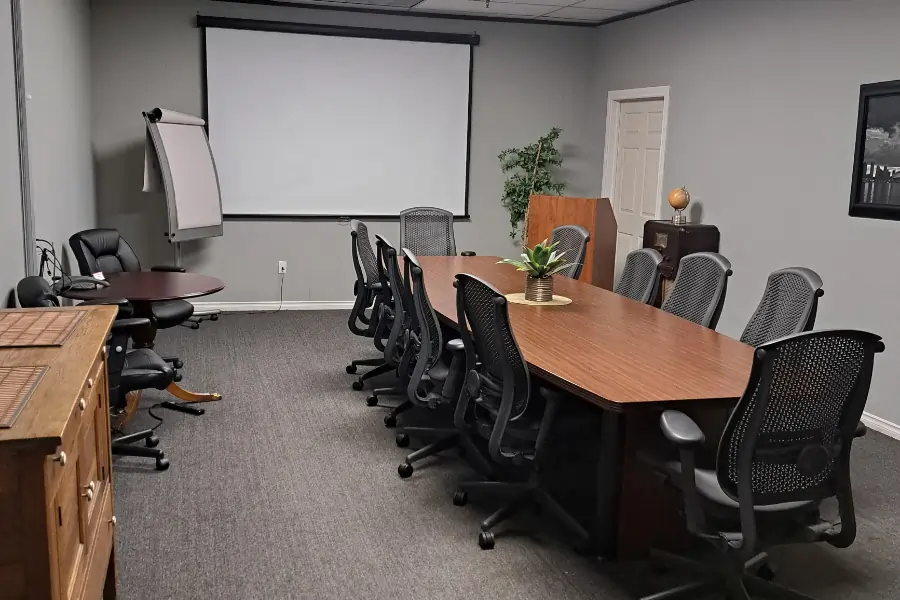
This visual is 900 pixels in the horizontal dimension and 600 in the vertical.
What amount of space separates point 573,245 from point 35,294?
10.9ft

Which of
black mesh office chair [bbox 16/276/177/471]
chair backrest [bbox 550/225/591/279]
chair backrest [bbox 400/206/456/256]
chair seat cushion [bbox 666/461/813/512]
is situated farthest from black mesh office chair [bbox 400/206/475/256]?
chair seat cushion [bbox 666/461/813/512]

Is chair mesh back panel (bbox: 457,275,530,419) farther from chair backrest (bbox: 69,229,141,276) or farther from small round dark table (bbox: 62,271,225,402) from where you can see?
chair backrest (bbox: 69,229,141,276)

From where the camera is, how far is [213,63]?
706cm

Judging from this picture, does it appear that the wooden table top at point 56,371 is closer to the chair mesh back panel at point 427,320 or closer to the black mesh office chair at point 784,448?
the chair mesh back panel at point 427,320

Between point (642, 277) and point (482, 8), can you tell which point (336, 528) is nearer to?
point (642, 277)

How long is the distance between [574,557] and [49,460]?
201 cm

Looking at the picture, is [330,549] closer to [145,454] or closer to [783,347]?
[145,454]

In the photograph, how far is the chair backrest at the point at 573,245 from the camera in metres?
5.41

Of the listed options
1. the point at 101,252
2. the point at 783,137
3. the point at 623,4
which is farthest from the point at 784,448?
the point at 623,4

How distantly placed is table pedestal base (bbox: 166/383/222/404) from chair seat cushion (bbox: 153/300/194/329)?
42 cm

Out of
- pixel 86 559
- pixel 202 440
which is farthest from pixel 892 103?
pixel 86 559

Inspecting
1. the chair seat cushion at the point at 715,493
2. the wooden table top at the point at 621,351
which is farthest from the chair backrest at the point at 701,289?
the chair seat cushion at the point at 715,493

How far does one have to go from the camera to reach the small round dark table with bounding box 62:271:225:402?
427 cm

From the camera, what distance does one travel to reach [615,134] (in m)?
7.70
